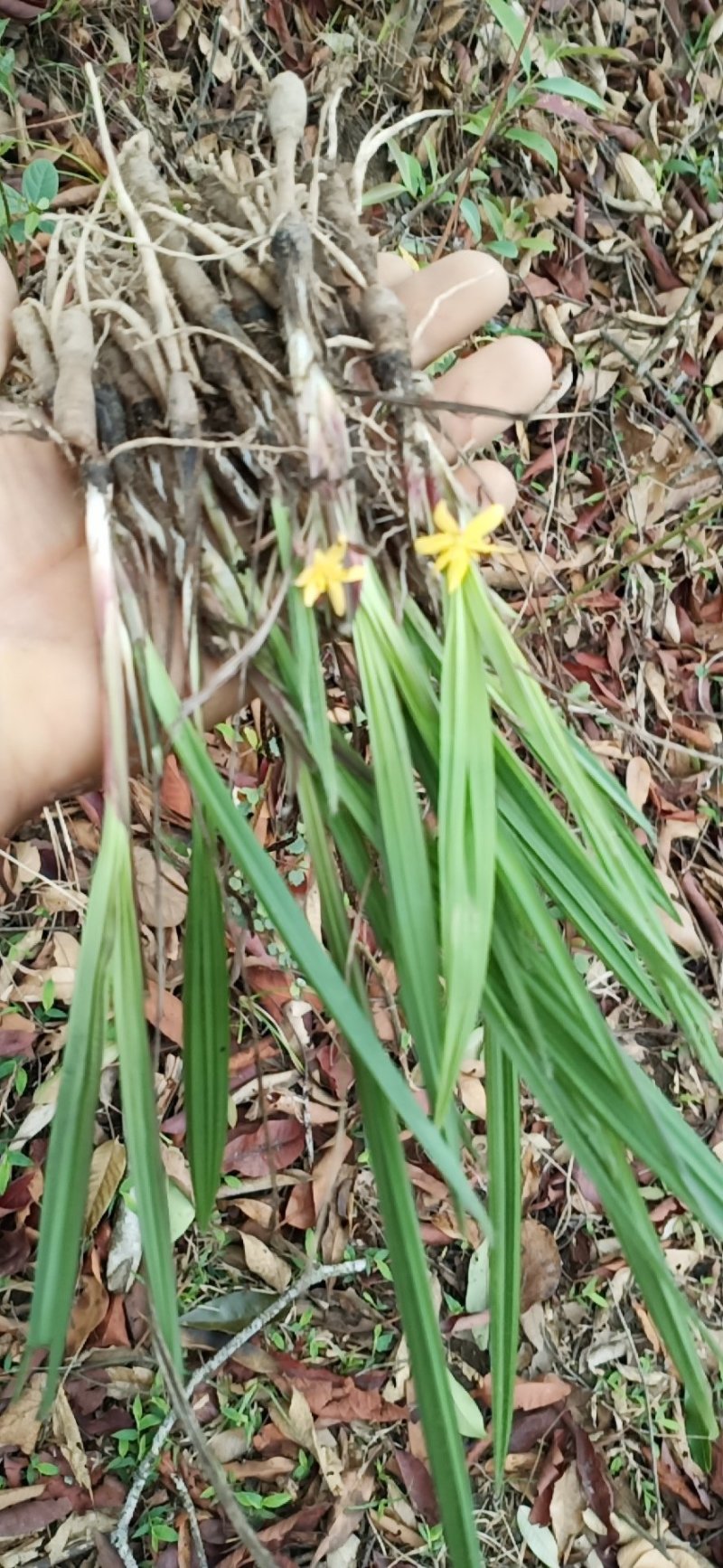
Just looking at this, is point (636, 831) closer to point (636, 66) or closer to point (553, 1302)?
point (553, 1302)

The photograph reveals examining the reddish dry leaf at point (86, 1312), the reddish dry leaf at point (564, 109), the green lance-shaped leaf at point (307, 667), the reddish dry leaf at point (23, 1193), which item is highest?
the reddish dry leaf at point (564, 109)

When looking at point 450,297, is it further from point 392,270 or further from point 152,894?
point 152,894

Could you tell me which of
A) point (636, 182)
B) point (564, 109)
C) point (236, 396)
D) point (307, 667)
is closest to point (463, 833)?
point (307, 667)

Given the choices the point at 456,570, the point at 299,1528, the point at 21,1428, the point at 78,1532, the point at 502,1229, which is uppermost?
the point at 456,570

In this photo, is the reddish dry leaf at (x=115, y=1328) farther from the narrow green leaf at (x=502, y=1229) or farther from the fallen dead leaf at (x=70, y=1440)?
the narrow green leaf at (x=502, y=1229)

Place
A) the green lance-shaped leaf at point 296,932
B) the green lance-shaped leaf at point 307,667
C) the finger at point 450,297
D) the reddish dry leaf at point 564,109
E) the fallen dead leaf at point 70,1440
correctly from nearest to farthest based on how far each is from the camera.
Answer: the green lance-shaped leaf at point 296,932 < the green lance-shaped leaf at point 307,667 < the finger at point 450,297 < the fallen dead leaf at point 70,1440 < the reddish dry leaf at point 564,109

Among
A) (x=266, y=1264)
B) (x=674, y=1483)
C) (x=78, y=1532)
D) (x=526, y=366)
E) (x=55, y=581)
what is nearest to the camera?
(x=55, y=581)

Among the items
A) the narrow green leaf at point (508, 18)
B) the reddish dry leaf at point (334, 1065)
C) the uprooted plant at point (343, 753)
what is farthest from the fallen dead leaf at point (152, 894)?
the narrow green leaf at point (508, 18)

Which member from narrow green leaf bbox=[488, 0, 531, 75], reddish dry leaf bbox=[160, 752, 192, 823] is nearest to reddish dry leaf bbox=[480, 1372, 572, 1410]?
reddish dry leaf bbox=[160, 752, 192, 823]
